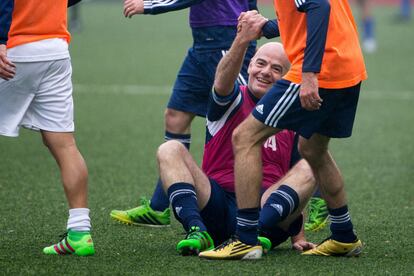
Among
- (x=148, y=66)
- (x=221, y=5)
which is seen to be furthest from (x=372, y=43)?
(x=221, y=5)

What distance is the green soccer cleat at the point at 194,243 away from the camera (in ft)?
17.8

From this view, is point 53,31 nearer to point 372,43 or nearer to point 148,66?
point 148,66

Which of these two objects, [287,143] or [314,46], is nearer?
[314,46]

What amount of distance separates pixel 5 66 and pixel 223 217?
145 cm

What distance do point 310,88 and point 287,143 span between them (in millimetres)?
940

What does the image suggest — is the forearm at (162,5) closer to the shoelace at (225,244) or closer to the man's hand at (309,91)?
the man's hand at (309,91)

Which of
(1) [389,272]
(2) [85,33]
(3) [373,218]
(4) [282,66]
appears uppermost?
(4) [282,66]

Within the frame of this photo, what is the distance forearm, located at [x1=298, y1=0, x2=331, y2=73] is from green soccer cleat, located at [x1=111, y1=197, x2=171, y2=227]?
6.20 feet

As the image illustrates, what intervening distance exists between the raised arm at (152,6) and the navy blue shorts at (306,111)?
1.12 m

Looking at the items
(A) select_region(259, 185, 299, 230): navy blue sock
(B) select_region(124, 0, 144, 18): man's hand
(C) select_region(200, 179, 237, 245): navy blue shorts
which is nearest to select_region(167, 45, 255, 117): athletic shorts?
(B) select_region(124, 0, 144, 18): man's hand

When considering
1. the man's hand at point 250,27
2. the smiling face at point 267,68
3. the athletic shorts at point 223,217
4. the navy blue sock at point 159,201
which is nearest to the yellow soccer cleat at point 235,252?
the athletic shorts at point 223,217

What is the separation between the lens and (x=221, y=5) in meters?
7.15

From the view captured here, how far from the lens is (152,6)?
620cm

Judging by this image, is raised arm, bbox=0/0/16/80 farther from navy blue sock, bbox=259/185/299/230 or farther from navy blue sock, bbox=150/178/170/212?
navy blue sock, bbox=150/178/170/212
